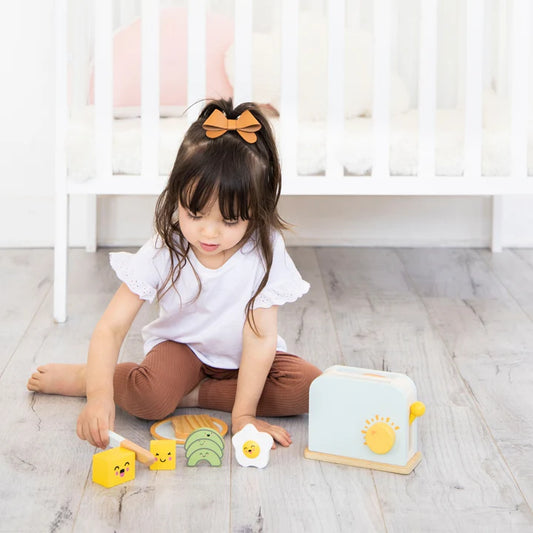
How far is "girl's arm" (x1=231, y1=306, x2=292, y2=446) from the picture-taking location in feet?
3.82

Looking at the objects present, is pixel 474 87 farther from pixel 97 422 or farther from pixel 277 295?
pixel 97 422

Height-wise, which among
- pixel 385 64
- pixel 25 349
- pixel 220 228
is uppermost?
pixel 385 64

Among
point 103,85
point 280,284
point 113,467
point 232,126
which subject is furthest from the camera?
point 103,85

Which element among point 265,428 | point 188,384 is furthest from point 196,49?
point 265,428

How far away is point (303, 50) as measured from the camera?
6.76 feet

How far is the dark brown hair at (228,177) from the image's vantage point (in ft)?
3.53

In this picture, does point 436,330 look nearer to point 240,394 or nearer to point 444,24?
point 240,394

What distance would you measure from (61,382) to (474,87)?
3.16 feet

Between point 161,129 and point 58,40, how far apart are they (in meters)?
0.25

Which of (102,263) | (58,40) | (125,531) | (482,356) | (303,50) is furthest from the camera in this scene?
(102,263)

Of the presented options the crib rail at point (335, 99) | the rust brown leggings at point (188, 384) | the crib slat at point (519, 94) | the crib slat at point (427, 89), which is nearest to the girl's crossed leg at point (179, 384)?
the rust brown leggings at point (188, 384)

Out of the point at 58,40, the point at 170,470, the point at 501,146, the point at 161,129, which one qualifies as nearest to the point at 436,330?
the point at 501,146

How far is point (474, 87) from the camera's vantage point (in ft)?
5.57

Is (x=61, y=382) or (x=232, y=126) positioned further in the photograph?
(x=61, y=382)
